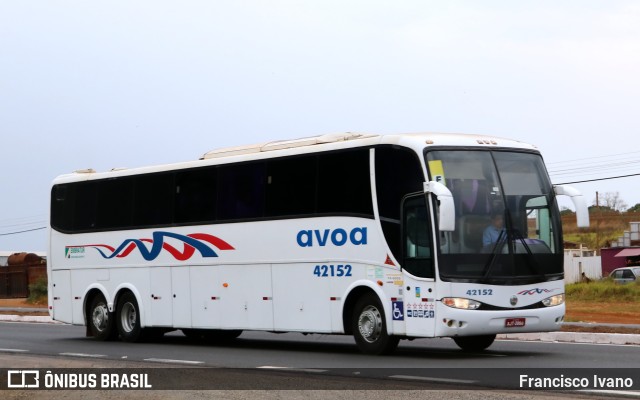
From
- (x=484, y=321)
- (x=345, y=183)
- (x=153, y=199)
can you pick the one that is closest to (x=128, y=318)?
(x=153, y=199)

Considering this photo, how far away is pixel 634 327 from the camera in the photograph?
2558 centimetres

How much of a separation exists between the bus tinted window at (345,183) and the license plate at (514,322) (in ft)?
9.13

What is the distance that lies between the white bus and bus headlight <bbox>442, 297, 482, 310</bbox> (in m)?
0.02

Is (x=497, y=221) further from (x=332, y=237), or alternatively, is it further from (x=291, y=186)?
(x=291, y=186)

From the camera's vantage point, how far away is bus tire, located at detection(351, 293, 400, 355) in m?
18.4

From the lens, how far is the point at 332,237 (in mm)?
19484

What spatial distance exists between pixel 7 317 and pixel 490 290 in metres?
28.3

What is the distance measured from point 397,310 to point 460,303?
1.12 m

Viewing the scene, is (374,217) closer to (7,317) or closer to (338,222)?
(338,222)

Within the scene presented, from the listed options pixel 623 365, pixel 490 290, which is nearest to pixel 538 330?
pixel 490 290

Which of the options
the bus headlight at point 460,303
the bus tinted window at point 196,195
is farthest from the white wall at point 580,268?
the bus headlight at point 460,303

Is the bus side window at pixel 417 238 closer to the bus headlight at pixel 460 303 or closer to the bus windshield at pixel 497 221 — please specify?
the bus windshield at pixel 497 221

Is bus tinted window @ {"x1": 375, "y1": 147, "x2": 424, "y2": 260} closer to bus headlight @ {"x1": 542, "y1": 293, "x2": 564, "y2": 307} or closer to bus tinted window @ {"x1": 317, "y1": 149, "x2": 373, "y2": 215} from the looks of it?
bus tinted window @ {"x1": 317, "y1": 149, "x2": 373, "y2": 215}

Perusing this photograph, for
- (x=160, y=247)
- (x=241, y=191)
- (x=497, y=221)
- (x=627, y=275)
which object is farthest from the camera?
(x=627, y=275)
